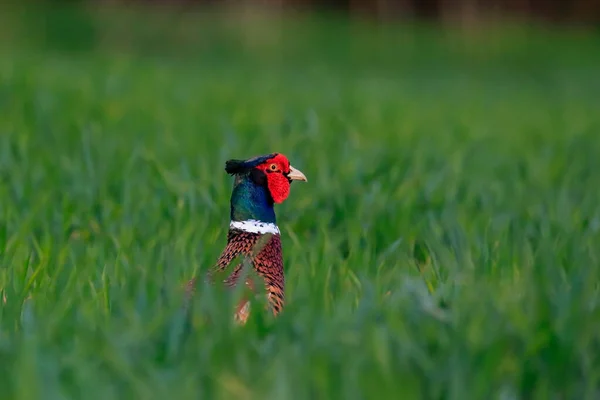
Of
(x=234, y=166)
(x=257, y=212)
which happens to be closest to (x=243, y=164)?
(x=234, y=166)

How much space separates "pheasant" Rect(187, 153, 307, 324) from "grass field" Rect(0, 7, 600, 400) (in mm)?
126

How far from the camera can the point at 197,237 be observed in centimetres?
316

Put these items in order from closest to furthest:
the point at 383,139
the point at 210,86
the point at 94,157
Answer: the point at 94,157
the point at 383,139
the point at 210,86

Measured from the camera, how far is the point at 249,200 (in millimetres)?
2439

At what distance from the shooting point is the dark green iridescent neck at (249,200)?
7.98 feet

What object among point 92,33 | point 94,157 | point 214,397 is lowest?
point 214,397

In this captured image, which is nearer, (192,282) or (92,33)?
(192,282)

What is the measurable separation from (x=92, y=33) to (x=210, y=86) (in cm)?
1342

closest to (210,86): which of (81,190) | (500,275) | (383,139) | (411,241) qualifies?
(383,139)

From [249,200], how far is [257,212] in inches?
1.4

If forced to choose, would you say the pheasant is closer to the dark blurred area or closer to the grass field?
the grass field

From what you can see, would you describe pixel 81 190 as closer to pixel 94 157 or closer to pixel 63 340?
pixel 94 157

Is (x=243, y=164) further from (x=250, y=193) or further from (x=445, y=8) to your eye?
(x=445, y=8)

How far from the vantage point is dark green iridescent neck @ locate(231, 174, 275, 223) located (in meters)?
2.43
